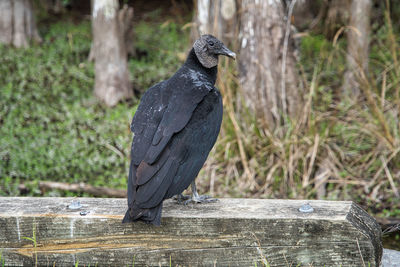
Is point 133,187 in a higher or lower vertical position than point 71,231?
higher

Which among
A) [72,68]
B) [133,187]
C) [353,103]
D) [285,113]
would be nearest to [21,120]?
[72,68]

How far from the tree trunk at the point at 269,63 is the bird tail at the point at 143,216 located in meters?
2.67

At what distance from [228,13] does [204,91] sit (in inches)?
138

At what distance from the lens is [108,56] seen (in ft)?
20.2

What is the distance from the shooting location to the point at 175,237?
6.89 ft

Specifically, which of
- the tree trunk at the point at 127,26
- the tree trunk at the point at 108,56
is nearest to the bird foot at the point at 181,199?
the tree trunk at the point at 108,56

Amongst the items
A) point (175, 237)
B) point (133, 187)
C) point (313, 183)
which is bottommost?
point (313, 183)

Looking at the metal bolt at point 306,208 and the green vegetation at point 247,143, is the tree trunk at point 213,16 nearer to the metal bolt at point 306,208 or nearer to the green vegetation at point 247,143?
the green vegetation at point 247,143

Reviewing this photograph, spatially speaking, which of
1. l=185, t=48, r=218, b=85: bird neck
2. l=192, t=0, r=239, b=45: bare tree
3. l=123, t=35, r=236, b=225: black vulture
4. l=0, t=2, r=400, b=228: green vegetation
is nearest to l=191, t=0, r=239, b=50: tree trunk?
l=192, t=0, r=239, b=45: bare tree

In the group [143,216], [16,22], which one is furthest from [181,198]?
[16,22]

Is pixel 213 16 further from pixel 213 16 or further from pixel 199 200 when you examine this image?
pixel 199 200

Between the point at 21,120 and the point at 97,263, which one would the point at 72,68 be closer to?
the point at 21,120

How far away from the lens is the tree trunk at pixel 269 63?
15.1 feet

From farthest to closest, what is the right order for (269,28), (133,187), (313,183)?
(269,28), (313,183), (133,187)
